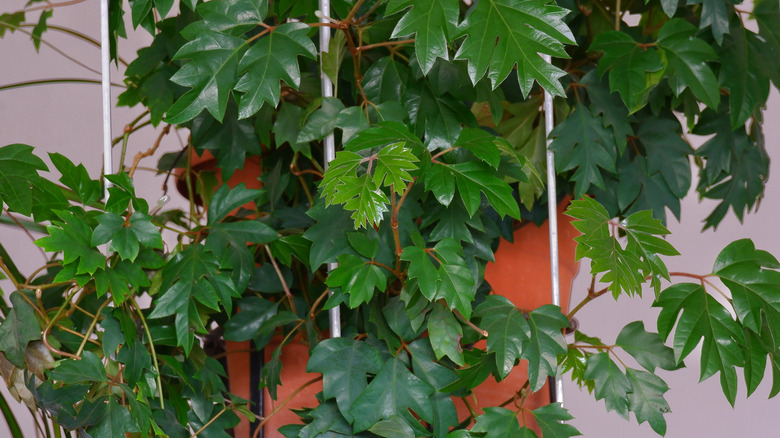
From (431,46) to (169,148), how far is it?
175 centimetres

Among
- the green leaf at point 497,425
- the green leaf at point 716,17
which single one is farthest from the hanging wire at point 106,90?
the green leaf at point 716,17

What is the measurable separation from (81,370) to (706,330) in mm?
647

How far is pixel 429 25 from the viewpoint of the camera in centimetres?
76

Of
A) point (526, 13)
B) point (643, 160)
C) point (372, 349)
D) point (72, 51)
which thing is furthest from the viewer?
point (72, 51)

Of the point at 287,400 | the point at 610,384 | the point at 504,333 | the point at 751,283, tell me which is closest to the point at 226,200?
the point at 287,400

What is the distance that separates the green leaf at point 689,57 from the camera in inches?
36.4

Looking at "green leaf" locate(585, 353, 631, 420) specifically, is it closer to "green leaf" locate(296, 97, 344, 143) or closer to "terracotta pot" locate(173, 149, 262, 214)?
"green leaf" locate(296, 97, 344, 143)

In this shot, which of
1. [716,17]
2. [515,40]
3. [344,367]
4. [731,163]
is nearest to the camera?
[515,40]

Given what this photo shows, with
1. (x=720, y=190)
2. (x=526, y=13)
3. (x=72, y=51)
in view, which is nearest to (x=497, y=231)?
(x=526, y=13)

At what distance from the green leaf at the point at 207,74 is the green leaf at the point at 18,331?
280 millimetres

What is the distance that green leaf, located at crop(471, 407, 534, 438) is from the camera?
0.81 meters

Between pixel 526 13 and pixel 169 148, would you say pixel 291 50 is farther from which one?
pixel 169 148

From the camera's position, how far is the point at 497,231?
936mm

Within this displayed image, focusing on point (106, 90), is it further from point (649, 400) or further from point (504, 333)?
point (649, 400)
